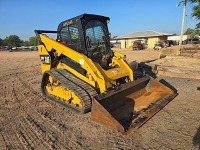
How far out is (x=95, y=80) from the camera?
198 inches

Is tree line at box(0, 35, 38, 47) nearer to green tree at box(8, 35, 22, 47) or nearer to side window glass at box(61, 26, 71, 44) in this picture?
green tree at box(8, 35, 22, 47)

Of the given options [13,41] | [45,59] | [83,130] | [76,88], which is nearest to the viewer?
[83,130]

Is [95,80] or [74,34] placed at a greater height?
[74,34]

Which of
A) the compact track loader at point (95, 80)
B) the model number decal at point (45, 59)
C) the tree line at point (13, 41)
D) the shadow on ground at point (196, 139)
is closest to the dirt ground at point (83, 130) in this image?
the shadow on ground at point (196, 139)

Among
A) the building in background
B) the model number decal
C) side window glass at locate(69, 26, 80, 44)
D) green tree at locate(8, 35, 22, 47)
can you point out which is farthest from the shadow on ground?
green tree at locate(8, 35, 22, 47)

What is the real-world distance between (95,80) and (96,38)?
5.11 ft

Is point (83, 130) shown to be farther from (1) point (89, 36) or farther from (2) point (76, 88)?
(1) point (89, 36)

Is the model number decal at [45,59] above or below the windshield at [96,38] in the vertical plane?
below

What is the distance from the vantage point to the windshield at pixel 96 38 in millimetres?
5613

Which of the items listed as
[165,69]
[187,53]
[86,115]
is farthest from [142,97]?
[187,53]

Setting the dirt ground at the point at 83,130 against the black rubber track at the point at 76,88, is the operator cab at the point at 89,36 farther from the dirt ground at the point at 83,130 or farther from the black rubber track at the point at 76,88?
the dirt ground at the point at 83,130

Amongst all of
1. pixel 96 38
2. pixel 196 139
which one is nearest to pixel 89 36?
pixel 96 38

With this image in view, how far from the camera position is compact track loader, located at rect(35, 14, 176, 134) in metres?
4.57

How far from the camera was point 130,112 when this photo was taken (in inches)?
187
